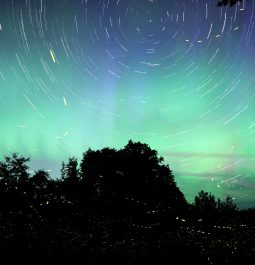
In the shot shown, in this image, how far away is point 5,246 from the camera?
639 inches

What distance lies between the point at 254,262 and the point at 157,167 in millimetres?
32569

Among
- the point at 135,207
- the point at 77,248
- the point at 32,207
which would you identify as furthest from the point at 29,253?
the point at 135,207

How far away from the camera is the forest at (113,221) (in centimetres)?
1672

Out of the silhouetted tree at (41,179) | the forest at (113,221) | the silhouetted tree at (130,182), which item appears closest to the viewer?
the forest at (113,221)

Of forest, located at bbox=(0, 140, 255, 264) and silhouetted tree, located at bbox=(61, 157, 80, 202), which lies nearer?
forest, located at bbox=(0, 140, 255, 264)

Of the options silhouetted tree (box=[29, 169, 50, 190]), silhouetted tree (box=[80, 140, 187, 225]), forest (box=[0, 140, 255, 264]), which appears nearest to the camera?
forest (box=[0, 140, 255, 264])

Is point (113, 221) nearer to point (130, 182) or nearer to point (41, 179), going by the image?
point (130, 182)

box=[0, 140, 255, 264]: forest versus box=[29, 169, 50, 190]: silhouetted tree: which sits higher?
box=[29, 169, 50, 190]: silhouetted tree

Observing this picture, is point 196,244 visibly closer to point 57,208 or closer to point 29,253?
point 29,253

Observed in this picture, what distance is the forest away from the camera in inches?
658

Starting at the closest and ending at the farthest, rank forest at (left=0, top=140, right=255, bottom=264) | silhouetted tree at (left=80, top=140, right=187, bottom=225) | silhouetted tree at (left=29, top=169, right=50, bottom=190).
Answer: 1. forest at (left=0, top=140, right=255, bottom=264)
2. silhouetted tree at (left=80, top=140, right=187, bottom=225)
3. silhouetted tree at (left=29, top=169, right=50, bottom=190)

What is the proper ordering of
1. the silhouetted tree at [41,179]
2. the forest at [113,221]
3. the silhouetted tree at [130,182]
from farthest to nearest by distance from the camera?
the silhouetted tree at [41,179] → the silhouetted tree at [130,182] → the forest at [113,221]

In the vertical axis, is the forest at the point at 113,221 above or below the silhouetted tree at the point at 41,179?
below

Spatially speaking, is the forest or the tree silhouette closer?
the forest
